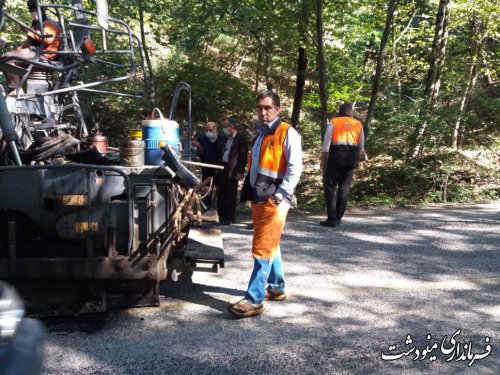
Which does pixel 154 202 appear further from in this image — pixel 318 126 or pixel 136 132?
pixel 318 126

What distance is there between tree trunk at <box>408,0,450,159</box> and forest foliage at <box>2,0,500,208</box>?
3cm

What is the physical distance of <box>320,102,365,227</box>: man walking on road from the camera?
26.4 feet

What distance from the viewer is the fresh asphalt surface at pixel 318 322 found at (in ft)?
11.7

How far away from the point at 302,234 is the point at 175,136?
3186 millimetres

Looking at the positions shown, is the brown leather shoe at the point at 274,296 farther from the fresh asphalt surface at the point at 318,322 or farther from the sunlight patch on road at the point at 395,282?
the sunlight patch on road at the point at 395,282

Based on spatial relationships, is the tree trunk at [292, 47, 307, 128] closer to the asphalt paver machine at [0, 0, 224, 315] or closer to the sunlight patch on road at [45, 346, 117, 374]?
the asphalt paver machine at [0, 0, 224, 315]

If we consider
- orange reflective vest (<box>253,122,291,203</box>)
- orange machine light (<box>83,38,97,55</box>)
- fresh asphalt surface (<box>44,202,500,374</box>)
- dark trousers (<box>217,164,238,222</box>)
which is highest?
orange machine light (<box>83,38,97,55</box>)

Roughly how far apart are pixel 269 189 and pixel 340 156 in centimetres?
387

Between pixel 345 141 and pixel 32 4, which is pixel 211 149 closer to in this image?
pixel 345 141

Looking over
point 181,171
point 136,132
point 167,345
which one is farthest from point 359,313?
point 136,132

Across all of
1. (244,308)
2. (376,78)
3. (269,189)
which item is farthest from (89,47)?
(376,78)

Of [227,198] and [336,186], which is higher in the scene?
[336,186]

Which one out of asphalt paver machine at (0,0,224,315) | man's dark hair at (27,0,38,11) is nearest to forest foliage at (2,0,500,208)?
man's dark hair at (27,0,38,11)

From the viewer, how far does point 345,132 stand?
8.04 meters
